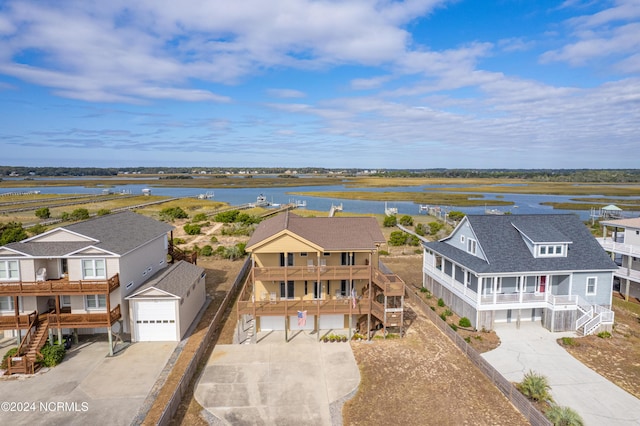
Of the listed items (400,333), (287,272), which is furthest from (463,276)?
(287,272)

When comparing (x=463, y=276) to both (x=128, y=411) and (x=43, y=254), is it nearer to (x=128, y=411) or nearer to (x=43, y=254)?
(x=128, y=411)

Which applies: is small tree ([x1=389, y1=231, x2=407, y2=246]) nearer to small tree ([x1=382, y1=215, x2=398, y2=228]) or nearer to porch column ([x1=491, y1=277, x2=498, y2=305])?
small tree ([x1=382, y1=215, x2=398, y2=228])

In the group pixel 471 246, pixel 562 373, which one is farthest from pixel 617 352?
pixel 471 246

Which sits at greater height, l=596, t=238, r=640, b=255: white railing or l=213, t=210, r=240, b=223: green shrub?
l=596, t=238, r=640, b=255: white railing

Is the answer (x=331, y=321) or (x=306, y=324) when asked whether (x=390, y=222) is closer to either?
(x=331, y=321)

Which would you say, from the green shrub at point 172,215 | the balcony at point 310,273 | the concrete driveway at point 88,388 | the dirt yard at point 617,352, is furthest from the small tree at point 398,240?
the green shrub at point 172,215

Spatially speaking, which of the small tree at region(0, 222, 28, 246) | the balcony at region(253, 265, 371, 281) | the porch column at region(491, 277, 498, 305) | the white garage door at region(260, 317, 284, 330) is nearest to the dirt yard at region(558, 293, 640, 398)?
the porch column at region(491, 277, 498, 305)
